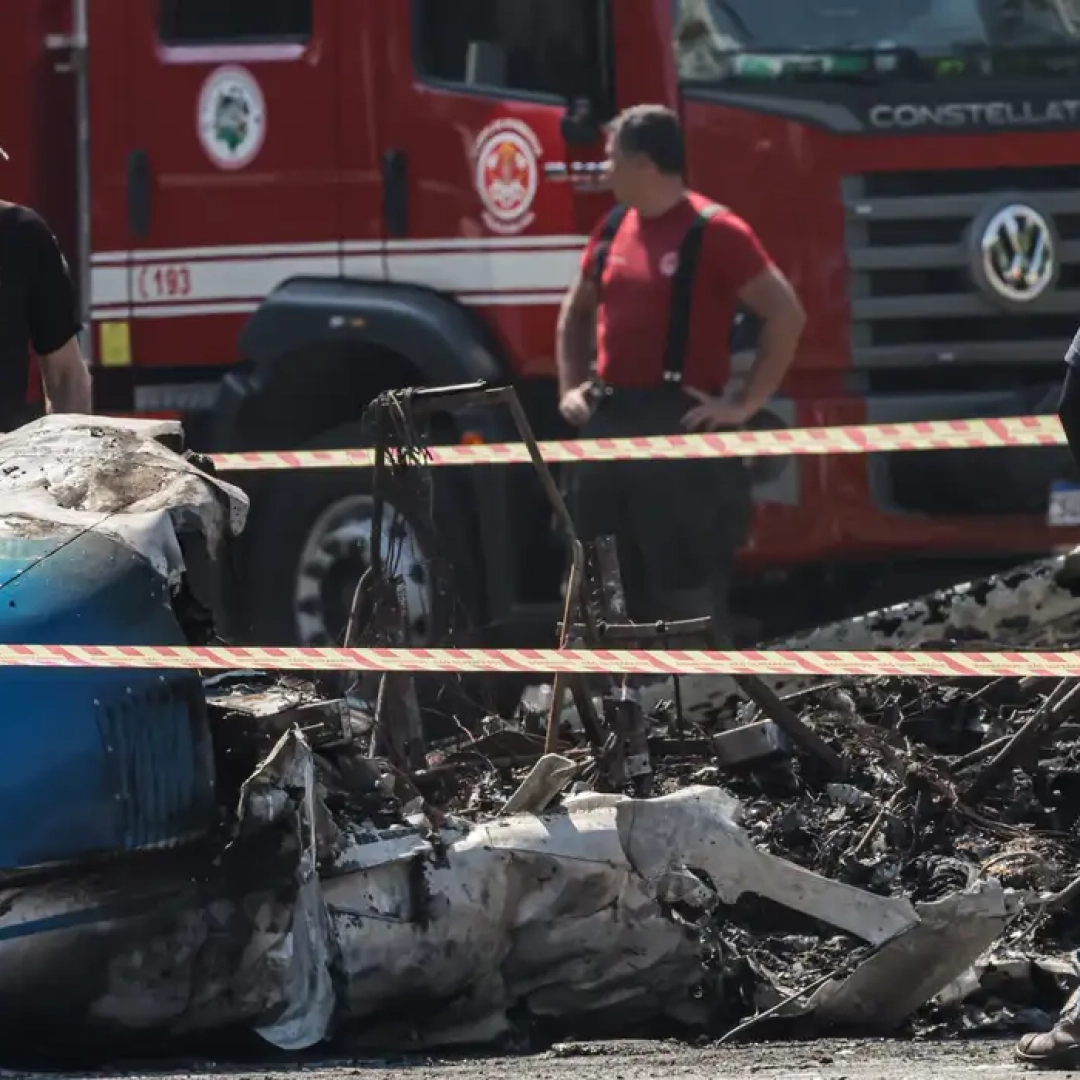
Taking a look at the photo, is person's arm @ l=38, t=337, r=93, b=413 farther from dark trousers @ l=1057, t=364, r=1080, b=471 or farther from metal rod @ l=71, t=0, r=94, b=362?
dark trousers @ l=1057, t=364, r=1080, b=471

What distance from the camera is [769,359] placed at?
8.02 m

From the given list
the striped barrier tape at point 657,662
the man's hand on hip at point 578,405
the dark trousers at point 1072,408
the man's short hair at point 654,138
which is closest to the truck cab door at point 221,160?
the man's hand on hip at point 578,405

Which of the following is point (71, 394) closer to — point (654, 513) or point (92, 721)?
point (654, 513)

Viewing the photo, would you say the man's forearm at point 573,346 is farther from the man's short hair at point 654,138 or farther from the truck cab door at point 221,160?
the truck cab door at point 221,160

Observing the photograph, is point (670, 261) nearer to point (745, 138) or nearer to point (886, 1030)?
point (745, 138)

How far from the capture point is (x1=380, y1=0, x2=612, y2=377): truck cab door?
26.6ft

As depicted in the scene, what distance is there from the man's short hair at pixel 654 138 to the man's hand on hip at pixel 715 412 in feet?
2.28

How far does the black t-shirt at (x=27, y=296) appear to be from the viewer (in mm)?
6516

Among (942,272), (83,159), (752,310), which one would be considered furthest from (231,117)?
(942,272)

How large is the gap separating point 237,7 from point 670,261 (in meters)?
1.74

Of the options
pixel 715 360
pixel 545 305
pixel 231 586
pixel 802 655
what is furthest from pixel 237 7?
pixel 802 655

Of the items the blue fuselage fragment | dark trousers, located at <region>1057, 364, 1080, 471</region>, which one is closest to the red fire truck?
the blue fuselage fragment

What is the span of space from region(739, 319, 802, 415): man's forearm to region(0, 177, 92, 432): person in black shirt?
89.8 inches

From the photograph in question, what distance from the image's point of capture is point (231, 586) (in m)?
6.52
